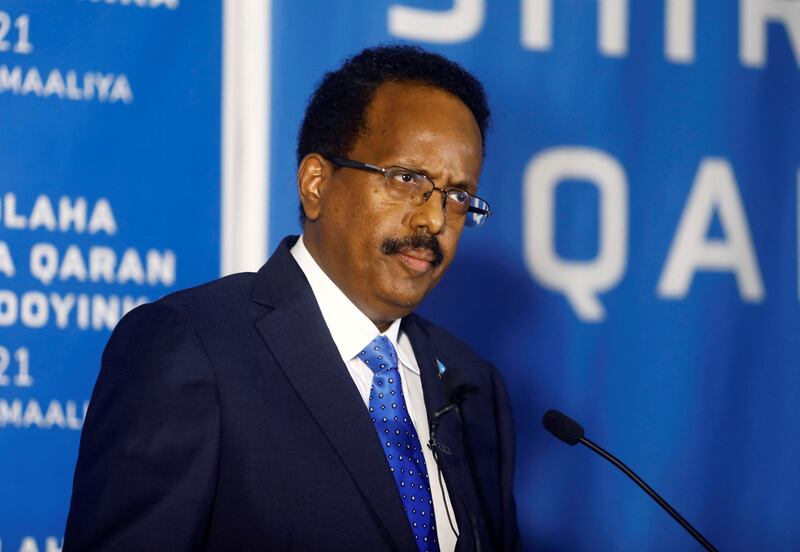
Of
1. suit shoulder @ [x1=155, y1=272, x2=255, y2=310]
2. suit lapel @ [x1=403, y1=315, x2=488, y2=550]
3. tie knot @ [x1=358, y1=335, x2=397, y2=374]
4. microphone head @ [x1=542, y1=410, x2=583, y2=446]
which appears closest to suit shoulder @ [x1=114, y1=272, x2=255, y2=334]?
suit shoulder @ [x1=155, y1=272, x2=255, y2=310]

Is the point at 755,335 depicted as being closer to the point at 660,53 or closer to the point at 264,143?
the point at 660,53

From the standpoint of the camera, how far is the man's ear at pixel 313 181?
1820 mm

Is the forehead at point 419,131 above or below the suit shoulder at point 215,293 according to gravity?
above

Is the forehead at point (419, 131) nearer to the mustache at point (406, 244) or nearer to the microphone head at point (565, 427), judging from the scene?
the mustache at point (406, 244)

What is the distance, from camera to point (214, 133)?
2369mm

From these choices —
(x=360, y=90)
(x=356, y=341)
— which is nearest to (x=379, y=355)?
(x=356, y=341)

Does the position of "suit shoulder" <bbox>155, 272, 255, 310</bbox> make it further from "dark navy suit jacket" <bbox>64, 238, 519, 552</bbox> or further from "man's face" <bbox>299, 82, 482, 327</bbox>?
"man's face" <bbox>299, 82, 482, 327</bbox>

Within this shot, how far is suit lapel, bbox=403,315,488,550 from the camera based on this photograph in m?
1.69

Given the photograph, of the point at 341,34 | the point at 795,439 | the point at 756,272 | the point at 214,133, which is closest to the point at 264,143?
the point at 214,133

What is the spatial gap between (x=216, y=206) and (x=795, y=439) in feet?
5.55

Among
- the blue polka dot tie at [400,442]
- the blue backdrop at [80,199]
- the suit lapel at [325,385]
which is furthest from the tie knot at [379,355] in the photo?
the blue backdrop at [80,199]

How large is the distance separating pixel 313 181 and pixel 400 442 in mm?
501

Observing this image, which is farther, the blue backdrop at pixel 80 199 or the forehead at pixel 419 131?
the blue backdrop at pixel 80 199

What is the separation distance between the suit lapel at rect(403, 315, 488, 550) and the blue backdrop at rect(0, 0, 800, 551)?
1.96 ft
